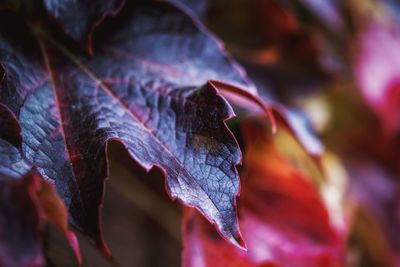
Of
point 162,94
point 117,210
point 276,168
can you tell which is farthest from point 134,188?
point 162,94

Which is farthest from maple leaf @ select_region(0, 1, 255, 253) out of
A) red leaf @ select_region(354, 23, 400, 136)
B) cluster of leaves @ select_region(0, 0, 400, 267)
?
red leaf @ select_region(354, 23, 400, 136)

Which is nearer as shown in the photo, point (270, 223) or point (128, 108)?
point (128, 108)

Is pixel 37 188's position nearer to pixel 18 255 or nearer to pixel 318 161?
pixel 18 255

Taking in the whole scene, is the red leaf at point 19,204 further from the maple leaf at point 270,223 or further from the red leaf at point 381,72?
the red leaf at point 381,72

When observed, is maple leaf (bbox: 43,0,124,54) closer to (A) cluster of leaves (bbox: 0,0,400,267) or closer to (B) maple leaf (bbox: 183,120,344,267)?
(A) cluster of leaves (bbox: 0,0,400,267)

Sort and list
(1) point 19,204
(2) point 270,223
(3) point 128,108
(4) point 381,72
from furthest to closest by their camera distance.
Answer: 1. (4) point 381,72
2. (2) point 270,223
3. (3) point 128,108
4. (1) point 19,204

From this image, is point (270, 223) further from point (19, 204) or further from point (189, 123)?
point (19, 204)

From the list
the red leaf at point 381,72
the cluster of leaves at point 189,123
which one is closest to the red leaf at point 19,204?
the cluster of leaves at point 189,123

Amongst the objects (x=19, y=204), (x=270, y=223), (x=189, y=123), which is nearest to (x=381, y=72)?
(x=270, y=223)
